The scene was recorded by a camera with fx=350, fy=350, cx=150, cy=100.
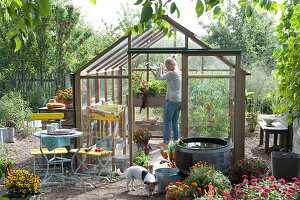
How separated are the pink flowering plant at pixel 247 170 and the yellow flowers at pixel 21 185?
323 cm

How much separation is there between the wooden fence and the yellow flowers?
10281 millimetres

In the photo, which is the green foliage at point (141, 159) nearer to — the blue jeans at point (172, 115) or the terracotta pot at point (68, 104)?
the blue jeans at point (172, 115)

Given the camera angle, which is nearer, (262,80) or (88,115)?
(88,115)

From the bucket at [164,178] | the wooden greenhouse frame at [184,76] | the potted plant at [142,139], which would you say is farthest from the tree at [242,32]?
the bucket at [164,178]

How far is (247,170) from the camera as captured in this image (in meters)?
5.84

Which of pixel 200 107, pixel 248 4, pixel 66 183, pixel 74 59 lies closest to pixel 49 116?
pixel 66 183

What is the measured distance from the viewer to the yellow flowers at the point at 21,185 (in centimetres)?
455

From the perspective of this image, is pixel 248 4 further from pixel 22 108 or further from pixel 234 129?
pixel 22 108

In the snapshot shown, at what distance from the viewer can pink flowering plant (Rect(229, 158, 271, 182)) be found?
230 inches

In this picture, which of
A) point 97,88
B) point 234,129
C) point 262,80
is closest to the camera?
point 234,129

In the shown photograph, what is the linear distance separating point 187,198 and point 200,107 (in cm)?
224

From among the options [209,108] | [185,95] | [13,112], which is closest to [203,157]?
[209,108]

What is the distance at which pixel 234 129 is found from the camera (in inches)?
256

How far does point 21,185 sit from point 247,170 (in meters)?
3.54
